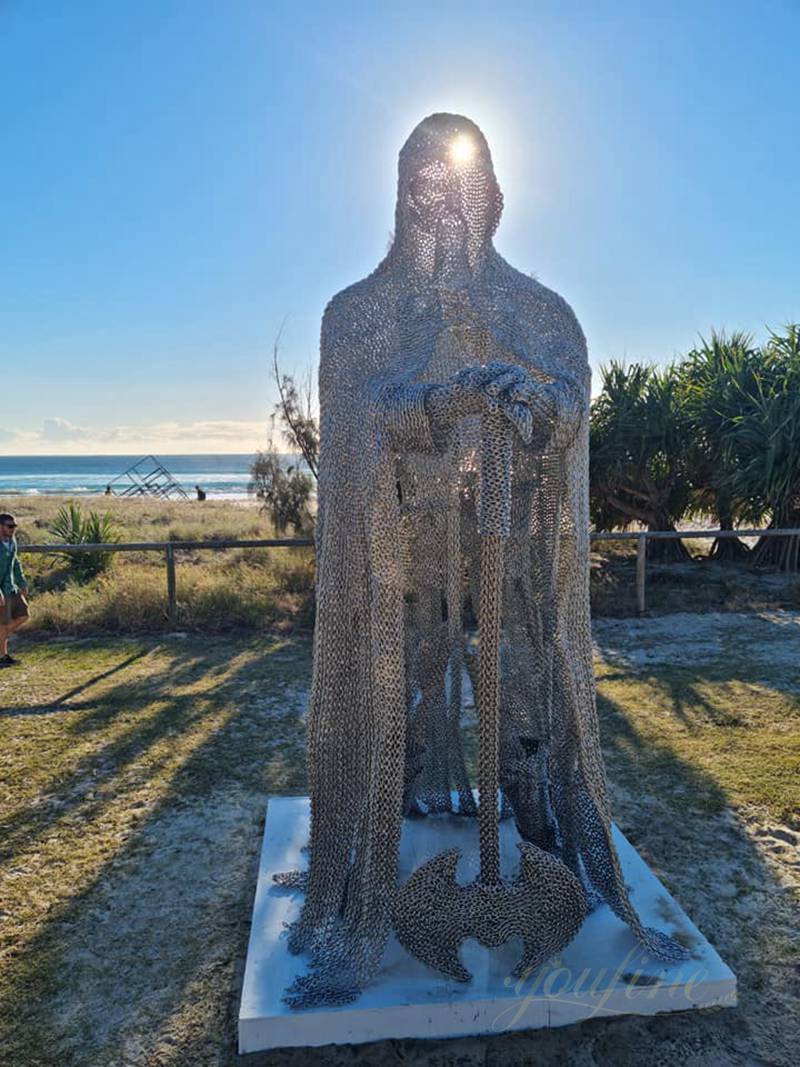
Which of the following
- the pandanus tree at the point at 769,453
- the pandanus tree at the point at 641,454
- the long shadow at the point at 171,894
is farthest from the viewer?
the pandanus tree at the point at 641,454

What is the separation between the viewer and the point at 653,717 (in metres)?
5.43

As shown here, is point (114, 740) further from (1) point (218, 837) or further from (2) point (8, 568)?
(2) point (8, 568)

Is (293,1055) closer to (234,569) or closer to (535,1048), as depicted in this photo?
(535,1048)

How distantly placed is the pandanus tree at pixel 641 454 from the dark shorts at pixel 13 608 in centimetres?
854

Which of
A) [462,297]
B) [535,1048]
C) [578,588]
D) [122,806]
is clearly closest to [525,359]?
[462,297]

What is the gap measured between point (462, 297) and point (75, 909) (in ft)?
9.93

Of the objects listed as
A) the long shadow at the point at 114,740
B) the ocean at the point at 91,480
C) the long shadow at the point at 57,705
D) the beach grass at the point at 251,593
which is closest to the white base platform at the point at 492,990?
the long shadow at the point at 114,740

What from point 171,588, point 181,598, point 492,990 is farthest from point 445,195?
point 181,598

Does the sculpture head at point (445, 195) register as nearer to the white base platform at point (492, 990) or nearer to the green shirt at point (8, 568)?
the white base platform at point (492, 990)

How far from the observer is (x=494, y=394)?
2.28 metres

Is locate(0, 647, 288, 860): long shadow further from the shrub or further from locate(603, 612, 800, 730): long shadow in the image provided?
locate(603, 612, 800, 730): long shadow

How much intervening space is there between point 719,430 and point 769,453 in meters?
1.16

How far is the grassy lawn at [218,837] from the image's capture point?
8.08 feet

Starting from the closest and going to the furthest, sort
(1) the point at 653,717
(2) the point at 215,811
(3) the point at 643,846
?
1. (3) the point at 643,846
2. (2) the point at 215,811
3. (1) the point at 653,717
